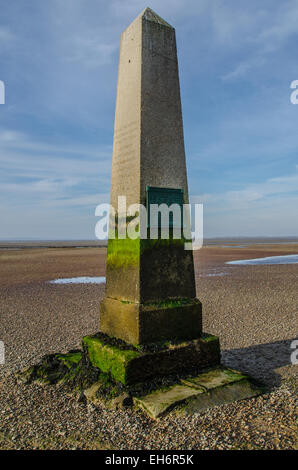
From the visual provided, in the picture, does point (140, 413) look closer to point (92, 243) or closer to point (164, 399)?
point (164, 399)

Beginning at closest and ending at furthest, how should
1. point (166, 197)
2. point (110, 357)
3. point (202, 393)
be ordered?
point (202, 393) → point (110, 357) → point (166, 197)

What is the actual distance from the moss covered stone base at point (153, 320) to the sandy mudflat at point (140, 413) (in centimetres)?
97

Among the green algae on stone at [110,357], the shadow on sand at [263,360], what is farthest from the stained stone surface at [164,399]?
the shadow on sand at [263,360]

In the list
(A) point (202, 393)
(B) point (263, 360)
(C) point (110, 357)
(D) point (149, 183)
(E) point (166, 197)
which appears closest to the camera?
(A) point (202, 393)

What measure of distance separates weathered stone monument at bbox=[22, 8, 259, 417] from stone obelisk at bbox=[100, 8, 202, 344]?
0.5 inches

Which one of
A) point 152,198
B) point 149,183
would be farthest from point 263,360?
point 149,183

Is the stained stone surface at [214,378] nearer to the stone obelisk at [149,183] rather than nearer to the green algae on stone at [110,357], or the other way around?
the stone obelisk at [149,183]

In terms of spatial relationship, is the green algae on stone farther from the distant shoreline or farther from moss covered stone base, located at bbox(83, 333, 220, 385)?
the distant shoreline

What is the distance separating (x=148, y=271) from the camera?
Result: 185 inches

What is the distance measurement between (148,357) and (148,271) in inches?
42.2

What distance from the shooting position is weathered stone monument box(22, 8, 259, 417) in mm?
4414
